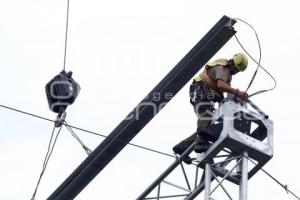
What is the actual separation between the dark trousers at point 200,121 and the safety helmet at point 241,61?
2.34 feet

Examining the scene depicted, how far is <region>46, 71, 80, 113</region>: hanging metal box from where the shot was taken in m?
16.4

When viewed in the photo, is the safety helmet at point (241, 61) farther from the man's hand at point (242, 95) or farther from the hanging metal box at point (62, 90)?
the hanging metal box at point (62, 90)

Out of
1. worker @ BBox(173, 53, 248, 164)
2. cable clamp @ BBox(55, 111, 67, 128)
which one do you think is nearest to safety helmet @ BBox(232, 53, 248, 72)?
worker @ BBox(173, 53, 248, 164)

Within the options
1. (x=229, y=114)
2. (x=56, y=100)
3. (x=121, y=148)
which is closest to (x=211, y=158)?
(x=229, y=114)

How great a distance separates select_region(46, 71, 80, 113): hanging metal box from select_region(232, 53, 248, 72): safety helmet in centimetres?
258

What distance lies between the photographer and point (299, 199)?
1636cm

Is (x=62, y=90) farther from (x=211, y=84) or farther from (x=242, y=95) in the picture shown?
(x=242, y=95)

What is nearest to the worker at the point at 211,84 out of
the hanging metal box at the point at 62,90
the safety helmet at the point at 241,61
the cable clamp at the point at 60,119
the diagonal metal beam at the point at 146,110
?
the safety helmet at the point at 241,61

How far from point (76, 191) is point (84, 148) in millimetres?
710

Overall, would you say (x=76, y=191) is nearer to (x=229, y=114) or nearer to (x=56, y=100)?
(x=56, y=100)

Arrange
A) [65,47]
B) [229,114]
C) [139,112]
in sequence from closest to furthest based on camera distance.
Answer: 1. [229,114]
2. [139,112]
3. [65,47]

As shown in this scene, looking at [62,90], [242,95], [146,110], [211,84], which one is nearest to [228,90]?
[242,95]

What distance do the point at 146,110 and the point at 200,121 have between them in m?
0.90

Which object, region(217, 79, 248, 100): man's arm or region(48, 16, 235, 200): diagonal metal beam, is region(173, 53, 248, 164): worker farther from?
region(48, 16, 235, 200): diagonal metal beam
